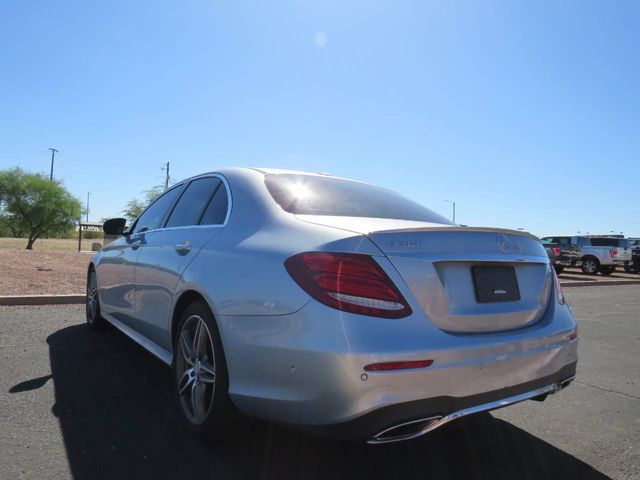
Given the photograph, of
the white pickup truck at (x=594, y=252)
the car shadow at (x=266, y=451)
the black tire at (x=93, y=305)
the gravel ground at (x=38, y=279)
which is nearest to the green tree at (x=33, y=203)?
the gravel ground at (x=38, y=279)

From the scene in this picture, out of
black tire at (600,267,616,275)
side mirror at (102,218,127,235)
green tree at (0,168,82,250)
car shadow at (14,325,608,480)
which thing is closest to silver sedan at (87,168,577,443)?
car shadow at (14,325,608,480)

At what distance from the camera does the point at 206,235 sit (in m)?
3.08

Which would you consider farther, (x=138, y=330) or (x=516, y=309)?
(x=138, y=330)

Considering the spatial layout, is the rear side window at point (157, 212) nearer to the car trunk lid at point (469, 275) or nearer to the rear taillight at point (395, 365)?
the car trunk lid at point (469, 275)

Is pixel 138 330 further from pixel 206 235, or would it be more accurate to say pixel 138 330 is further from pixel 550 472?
pixel 550 472

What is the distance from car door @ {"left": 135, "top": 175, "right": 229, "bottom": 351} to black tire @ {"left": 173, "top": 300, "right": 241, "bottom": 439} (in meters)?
0.28

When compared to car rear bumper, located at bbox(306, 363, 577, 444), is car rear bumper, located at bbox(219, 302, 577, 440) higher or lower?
higher

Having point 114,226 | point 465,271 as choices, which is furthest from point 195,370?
point 114,226

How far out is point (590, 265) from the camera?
25.3 m

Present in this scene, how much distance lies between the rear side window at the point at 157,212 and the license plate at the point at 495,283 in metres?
2.67

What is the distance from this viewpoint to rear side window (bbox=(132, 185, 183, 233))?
4250mm

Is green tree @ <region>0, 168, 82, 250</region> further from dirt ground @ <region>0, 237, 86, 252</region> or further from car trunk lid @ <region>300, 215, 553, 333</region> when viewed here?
car trunk lid @ <region>300, 215, 553, 333</region>

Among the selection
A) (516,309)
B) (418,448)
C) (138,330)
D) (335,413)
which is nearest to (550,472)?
(418,448)

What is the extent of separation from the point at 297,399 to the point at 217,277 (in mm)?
852
